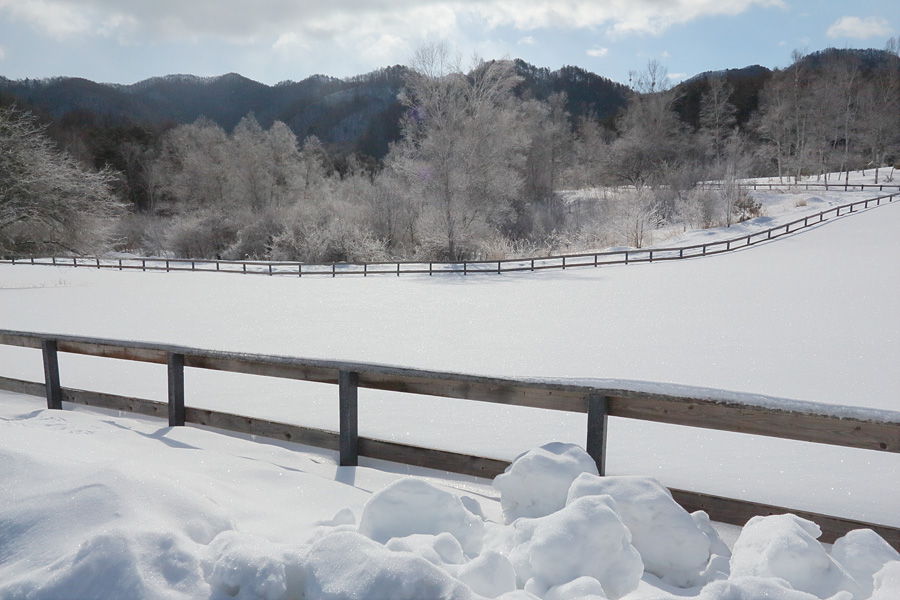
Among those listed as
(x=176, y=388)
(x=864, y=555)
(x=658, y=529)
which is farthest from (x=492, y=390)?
(x=176, y=388)

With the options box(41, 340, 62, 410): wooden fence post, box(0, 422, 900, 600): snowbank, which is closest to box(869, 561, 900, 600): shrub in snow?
box(0, 422, 900, 600): snowbank

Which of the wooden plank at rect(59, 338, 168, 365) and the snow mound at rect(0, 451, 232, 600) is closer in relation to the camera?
the snow mound at rect(0, 451, 232, 600)

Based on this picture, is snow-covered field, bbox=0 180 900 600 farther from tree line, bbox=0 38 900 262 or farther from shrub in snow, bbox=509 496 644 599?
tree line, bbox=0 38 900 262

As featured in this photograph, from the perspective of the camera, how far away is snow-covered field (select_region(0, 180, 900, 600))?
235 cm

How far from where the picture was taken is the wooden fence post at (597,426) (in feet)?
12.1

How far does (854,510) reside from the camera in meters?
4.45

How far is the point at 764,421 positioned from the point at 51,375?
6577 mm

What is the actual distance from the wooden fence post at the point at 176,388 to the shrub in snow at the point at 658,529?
3.77 m

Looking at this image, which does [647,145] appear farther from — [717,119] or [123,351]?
[123,351]

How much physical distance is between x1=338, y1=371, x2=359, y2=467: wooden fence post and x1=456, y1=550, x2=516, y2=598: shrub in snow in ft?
6.60

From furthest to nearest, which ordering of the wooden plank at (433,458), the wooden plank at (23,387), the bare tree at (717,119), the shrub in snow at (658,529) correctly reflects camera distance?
the bare tree at (717,119) → the wooden plank at (23,387) → the wooden plank at (433,458) → the shrub in snow at (658,529)

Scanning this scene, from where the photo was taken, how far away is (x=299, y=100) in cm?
12938

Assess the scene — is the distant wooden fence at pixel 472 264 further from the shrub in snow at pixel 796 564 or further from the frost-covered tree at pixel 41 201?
the shrub in snow at pixel 796 564

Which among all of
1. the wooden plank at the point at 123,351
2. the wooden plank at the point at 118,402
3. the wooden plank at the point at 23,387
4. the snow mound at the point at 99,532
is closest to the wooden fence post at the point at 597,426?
the snow mound at the point at 99,532
